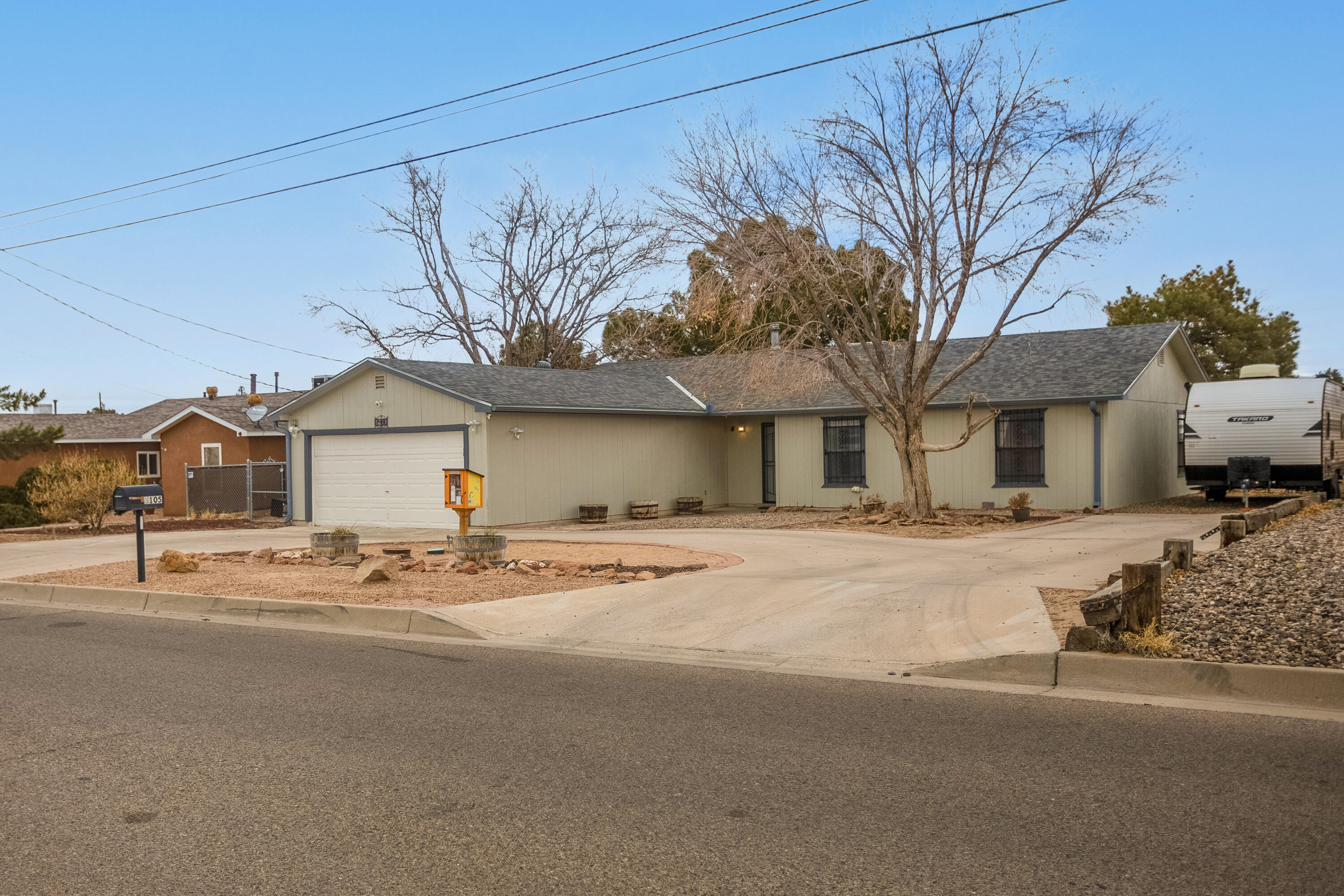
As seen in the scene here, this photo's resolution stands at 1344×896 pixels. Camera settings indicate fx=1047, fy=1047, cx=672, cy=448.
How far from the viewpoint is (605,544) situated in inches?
677

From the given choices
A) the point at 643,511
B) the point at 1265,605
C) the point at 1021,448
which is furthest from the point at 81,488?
the point at 1265,605

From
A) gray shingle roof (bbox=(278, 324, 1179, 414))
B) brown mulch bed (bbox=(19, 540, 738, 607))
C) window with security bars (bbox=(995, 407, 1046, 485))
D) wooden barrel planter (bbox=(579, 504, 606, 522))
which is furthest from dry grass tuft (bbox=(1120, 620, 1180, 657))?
wooden barrel planter (bbox=(579, 504, 606, 522))

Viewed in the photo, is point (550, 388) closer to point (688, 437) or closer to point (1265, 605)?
point (688, 437)

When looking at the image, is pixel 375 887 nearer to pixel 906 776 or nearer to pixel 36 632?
pixel 906 776

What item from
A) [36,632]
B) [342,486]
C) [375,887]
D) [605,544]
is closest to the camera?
[375,887]

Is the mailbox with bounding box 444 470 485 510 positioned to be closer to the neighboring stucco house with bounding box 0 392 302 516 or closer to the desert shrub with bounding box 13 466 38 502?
the neighboring stucco house with bounding box 0 392 302 516

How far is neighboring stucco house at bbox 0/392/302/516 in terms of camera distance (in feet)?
101

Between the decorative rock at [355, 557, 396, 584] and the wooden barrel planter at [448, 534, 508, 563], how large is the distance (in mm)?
1498

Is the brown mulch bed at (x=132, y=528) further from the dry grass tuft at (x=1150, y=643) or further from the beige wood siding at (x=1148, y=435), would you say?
the dry grass tuft at (x=1150, y=643)

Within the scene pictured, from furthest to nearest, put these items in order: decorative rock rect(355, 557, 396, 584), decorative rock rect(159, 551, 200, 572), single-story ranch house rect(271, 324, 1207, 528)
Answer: single-story ranch house rect(271, 324, 1207, 528), decorative rock rect(159, 551, 200, 572), decorative rock rect(355, 557, 396, 584)

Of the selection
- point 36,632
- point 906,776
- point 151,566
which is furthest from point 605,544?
point 906,776

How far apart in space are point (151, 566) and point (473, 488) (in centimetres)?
487

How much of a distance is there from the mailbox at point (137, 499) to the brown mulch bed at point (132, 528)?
32.5 ft

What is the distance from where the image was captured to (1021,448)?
23.5m
